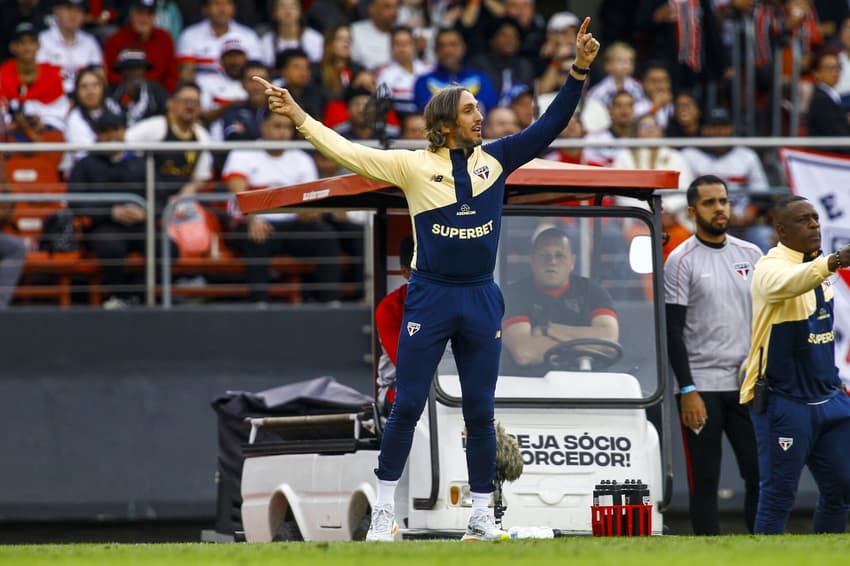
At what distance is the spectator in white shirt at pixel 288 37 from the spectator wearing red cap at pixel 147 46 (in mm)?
901

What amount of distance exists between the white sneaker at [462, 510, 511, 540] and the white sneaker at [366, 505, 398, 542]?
1.17ft

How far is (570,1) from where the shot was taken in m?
19.6

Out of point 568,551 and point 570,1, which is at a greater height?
point 570,1

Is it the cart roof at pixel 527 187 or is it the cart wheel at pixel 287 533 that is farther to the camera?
the cart wheel at pixel 287 533

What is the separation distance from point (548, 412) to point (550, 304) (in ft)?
1.92

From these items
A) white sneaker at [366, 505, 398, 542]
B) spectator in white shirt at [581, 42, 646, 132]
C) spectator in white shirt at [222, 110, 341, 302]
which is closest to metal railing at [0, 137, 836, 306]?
spectator in white shirt at [222, 110, 341, 302]

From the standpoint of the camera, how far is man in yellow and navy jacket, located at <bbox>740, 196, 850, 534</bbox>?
320 inches

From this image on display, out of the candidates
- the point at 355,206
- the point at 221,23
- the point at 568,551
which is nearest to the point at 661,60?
the point at 221,23

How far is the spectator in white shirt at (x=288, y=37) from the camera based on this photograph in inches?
602

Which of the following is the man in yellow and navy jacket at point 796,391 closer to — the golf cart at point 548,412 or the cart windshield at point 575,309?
the golf cart at point 548,412

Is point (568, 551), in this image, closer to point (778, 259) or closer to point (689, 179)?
point (778, 259)

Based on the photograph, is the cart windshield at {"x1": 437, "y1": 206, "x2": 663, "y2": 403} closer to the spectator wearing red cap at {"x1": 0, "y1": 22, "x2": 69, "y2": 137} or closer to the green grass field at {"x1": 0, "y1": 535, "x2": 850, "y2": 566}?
the green grass field at {"x1": 0, "y1": 535, "x2": 850, "y2": 566}

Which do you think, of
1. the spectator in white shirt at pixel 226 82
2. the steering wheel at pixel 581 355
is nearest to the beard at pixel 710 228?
the steering wheel at pixel 581 355

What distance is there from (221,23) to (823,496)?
870 cm
